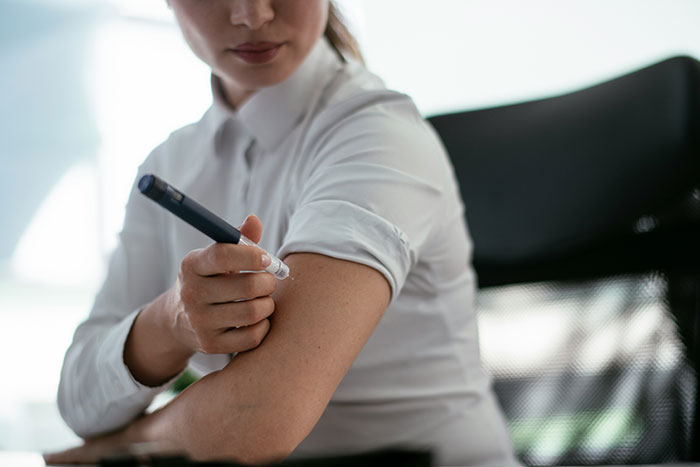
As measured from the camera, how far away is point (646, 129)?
97 cm

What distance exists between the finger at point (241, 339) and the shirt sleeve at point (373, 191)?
0.28 feet

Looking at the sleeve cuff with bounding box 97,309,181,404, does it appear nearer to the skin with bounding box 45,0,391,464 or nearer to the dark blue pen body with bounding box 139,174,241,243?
the skin with bounding box 45,0,391,464

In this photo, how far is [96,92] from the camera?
2.57 m

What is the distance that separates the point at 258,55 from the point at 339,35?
0.83 feet

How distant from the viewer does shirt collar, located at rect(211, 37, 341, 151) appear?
0.82 metres

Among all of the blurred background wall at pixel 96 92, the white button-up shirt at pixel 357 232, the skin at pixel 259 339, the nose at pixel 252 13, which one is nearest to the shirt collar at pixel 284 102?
the white button-up shirt at pixel 357 232

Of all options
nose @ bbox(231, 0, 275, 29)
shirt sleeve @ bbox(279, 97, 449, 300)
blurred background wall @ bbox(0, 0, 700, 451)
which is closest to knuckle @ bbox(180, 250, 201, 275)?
shirt sleeve @ bbox(279, 97, 449, 300)

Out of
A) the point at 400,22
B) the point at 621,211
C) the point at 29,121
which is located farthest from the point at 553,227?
the point at 29,121

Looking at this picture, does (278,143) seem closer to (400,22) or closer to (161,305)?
(161,305)

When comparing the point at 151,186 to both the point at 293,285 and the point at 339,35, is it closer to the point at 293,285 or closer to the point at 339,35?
the point at 293,285

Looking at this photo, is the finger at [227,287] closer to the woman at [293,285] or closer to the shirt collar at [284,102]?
the woman at [293,285]

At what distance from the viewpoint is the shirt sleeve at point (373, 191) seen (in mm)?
611

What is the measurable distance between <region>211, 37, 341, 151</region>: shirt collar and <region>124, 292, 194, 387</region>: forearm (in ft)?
0.85

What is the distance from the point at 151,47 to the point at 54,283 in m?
0.98
